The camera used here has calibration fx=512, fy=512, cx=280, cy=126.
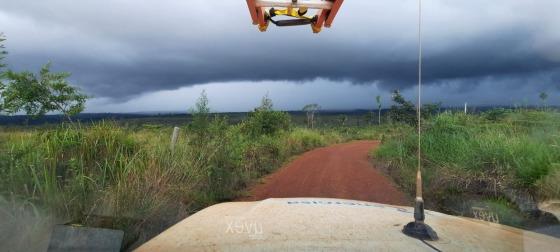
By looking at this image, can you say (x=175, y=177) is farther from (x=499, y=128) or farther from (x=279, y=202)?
(x=499, y=128)

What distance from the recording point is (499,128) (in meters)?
13.1

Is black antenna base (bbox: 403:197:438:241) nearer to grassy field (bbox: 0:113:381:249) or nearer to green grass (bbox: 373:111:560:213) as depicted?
grassy field (bbox: 0:113:381:249)

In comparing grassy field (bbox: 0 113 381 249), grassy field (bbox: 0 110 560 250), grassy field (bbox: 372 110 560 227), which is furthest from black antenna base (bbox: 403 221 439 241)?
grassy field (bbox: 372 110 560 227)

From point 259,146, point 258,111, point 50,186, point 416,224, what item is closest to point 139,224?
point 50,186

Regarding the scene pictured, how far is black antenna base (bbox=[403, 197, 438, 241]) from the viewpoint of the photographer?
2.46 meters

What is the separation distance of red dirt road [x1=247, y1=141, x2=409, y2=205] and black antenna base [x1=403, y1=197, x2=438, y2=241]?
7266 millimetres

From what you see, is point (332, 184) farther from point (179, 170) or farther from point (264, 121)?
point (264, 121)

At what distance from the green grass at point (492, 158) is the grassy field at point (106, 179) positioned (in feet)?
13.9

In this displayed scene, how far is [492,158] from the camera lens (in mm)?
9367

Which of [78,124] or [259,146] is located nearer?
[78,124]

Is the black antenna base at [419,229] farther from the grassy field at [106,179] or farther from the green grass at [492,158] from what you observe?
the green grass at [492,158]

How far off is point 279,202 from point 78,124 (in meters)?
5.26

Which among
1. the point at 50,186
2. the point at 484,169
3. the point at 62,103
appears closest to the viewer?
the point at 50,186

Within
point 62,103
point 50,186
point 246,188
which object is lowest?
point 246,188
